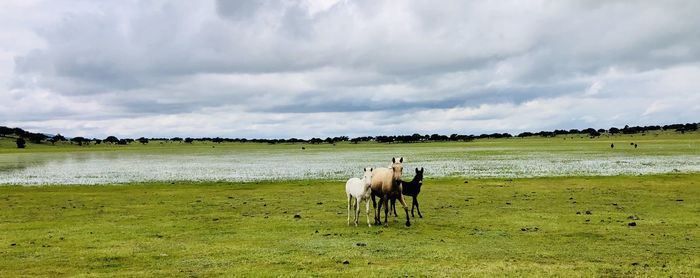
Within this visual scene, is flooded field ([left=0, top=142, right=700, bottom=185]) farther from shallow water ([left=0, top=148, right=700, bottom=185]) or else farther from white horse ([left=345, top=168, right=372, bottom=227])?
white horse ([left=345, top=168, right=372, bottom=227])

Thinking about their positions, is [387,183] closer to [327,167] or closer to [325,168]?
[325,168]

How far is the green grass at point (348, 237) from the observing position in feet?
46.9

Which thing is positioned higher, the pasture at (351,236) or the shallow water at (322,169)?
the pasture at (351,236)

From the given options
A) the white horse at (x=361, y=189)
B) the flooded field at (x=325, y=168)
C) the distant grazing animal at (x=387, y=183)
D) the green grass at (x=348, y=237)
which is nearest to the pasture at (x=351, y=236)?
the green grass at (x=348, y=237)

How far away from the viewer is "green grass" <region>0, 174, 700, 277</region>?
46.9 feet

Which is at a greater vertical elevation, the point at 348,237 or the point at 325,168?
the point at 348,237

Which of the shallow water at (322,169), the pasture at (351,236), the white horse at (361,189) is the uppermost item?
the white horse at (361,189)

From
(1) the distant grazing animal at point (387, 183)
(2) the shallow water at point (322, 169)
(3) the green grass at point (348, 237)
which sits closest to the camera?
(3) the green grass at point (348, 237)

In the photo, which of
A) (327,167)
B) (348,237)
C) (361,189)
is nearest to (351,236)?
(348,237)

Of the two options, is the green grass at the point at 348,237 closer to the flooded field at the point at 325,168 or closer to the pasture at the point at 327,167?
the flooded field at the point at 325,168

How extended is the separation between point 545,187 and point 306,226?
71.6 feet

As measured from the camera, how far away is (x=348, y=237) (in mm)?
18969

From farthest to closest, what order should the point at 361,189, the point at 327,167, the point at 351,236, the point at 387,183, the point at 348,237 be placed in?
the point at 327,167 < the point at 387,183 < the point at 361,189 < the point at 351,236 < the point at 348,237

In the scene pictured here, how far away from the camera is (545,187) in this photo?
1475 inches
